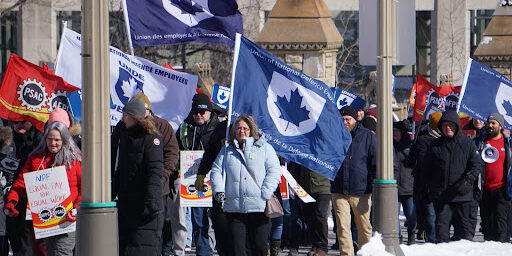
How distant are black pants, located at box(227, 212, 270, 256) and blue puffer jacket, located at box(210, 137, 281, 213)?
0.11 m

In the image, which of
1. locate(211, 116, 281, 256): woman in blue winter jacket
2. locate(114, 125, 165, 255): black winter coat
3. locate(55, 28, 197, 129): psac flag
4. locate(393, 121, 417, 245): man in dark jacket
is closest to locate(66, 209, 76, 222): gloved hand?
locate(114, 125, 165, 255): black winter coat

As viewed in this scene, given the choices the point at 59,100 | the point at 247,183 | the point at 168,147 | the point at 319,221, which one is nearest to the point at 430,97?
the point at 319,221

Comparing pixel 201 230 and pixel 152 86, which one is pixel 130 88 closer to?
pixel 152 86

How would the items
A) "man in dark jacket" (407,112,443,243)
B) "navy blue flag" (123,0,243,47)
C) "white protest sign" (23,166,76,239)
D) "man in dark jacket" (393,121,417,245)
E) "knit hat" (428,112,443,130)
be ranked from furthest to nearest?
1. "man in dark jacket" (393,121,417,245)
2. "knit hat" (428,112,443,130)
3. "man in dark jacket" (407,112,443,243)
4. "navy blue flag" (123,0,243,47)
5. "white protest sign" (23,166,76,239)

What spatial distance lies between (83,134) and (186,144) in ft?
15.1

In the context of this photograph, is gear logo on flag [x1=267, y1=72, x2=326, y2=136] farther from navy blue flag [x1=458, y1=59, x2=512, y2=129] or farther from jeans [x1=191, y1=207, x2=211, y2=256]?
navy blue flag [x1=458, y1=59, x2=512, y2=129]

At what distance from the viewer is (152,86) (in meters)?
12.3

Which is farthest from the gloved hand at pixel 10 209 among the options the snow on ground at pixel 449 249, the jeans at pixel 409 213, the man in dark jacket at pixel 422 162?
the jeans at pixel 409 213

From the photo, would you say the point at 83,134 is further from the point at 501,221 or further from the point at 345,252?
the point at 501,221

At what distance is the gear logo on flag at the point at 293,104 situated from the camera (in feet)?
36.1

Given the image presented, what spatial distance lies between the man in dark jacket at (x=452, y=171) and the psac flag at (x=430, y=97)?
3.85 meters

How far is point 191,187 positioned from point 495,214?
3.69 metres

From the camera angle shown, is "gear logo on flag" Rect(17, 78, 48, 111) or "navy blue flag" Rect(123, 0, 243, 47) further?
"gear logo on flag" Rect(17, 78, 48, 111)

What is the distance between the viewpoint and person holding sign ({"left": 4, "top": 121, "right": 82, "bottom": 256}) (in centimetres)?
955
